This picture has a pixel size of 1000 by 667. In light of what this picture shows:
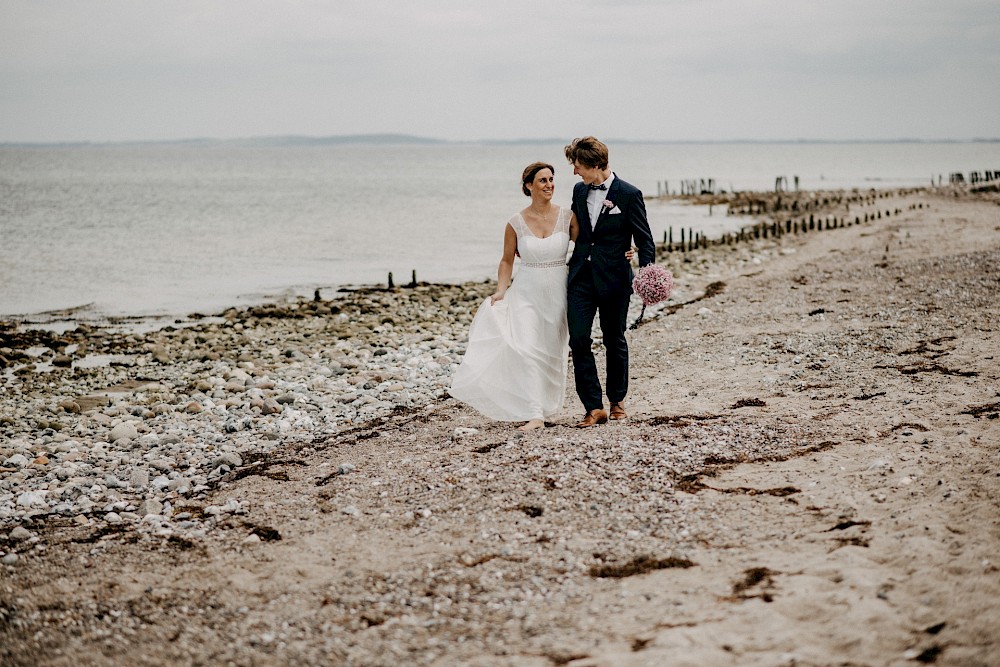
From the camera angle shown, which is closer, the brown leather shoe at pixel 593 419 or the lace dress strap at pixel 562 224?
the lace dress strap at pixel 562 224

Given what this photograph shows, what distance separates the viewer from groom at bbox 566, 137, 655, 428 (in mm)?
7746

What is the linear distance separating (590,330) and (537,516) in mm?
2488

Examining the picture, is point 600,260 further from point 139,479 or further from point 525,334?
point 139,479

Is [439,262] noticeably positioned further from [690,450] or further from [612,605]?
[612,605]

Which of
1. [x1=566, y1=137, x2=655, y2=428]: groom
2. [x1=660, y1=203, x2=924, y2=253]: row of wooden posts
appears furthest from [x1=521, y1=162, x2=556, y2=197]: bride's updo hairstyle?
[x1=660, y1=203, x2=924, y2=253]: row of wooden posts

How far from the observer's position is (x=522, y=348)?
8.38 meters

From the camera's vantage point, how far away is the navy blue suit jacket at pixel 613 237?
7762 millimetres

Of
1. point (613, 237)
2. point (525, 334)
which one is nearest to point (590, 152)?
point (613, 237)

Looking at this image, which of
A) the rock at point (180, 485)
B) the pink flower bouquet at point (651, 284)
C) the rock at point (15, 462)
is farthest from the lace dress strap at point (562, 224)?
the rock at point (15, 462)

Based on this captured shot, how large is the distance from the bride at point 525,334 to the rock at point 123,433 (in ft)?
13.8

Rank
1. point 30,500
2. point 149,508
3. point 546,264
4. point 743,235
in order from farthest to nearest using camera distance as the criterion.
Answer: point 743,235 → point 546,264 → point 30,500 → point 149,508

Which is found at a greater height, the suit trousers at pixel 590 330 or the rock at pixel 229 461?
the suit trousers at pixel 590 330

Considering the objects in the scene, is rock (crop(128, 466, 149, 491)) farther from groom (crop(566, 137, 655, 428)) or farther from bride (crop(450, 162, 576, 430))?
groom (crop(566, 137, 655, 428))

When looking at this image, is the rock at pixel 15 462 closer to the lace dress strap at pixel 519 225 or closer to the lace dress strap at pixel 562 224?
the lace dress strap at pixel 519 225
